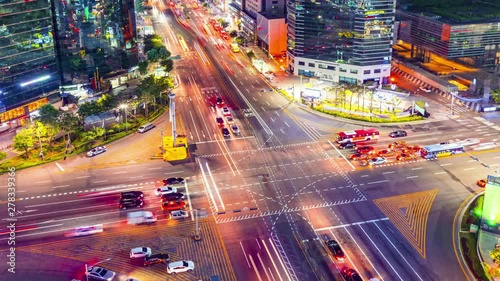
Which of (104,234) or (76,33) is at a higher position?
(76,33)

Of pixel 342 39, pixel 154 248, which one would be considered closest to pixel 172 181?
pixel 154 248

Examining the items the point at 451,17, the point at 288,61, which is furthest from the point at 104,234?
the point at 451,17

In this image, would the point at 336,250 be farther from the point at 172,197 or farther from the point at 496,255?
the point at 172,197

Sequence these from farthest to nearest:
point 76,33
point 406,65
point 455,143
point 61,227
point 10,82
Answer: point 406,65 < point 76,33 < point 10,82 < point 455,143 < point 61,227

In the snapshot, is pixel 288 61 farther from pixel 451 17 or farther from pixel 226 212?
pixel 226 212

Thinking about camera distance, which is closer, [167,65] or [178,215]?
[178,215]

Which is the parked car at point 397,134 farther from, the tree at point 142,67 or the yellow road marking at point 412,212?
the tree at point 142,67
